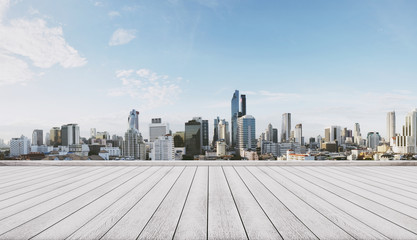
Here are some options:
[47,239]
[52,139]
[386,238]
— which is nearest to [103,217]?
[47,239]

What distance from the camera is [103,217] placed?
1815mm

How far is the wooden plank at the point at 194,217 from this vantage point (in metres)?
1.49

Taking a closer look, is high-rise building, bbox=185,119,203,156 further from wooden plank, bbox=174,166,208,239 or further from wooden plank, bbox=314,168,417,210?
wooden plank, bbox=174,166,208,239

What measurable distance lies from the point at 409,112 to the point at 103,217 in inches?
4364

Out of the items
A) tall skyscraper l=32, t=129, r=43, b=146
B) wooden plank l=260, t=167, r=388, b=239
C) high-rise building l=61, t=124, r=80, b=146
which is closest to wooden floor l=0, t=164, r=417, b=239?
wooden plank l=260, t=167, r=388, b=239

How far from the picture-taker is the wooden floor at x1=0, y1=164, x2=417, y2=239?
1530 mm

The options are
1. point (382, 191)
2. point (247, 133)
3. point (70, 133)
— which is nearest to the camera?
point (382, 191)

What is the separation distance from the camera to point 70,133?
140m

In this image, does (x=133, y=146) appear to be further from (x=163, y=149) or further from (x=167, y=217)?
(x=167, y=217)

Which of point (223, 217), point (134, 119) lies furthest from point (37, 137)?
point (223, 217)

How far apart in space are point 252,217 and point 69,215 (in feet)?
4.87

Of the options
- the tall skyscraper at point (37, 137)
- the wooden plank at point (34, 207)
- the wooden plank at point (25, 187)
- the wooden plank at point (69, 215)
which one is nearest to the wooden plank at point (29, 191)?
the wooden plank at point (25, 187)

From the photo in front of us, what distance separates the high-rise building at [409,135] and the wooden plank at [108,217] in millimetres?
105947

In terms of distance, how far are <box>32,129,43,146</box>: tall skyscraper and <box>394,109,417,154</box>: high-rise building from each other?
190043mm
